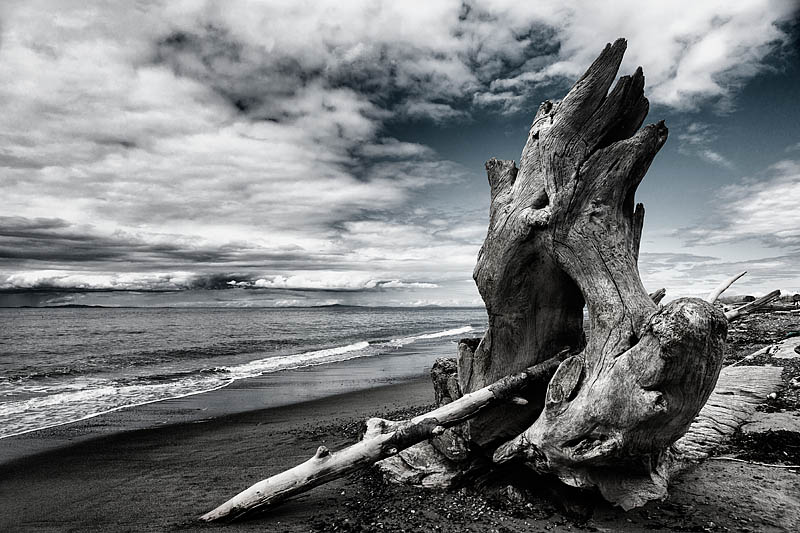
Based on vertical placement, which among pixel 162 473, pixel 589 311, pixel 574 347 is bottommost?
pixel 162 473

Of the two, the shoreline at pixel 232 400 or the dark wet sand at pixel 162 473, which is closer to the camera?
the dark wet sand at pixel 162 473

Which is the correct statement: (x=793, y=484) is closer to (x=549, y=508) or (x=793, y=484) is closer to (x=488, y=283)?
(x=549, y=508)

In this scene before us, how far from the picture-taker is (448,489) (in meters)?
5.27

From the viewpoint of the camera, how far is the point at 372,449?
16.4 ft

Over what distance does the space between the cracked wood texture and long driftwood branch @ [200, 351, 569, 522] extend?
31cm

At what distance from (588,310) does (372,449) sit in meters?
2.67

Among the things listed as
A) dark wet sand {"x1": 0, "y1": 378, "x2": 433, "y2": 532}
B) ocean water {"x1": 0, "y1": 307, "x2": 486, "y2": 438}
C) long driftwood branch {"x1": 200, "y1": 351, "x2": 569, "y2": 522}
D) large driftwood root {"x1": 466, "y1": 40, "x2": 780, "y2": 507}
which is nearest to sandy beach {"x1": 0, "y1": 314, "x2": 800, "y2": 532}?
dark wet sand {"x1": 0, "y1": 378, "x2": 433, "y2": 532}

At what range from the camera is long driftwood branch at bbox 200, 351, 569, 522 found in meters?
4.86

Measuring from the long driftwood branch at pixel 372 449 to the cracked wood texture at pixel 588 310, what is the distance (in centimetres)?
31

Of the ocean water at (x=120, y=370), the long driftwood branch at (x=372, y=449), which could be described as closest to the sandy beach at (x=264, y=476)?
the long driftwood branch at (x=372, y=449)

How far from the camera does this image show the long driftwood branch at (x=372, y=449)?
486 cm

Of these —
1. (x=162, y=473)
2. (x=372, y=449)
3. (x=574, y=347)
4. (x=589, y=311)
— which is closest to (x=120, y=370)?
(x=162, y=473)

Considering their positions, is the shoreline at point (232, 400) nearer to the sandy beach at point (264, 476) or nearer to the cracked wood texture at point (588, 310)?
the sandy beach at point (264, 476)

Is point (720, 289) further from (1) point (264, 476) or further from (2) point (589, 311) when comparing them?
(1) point (264, 476)
